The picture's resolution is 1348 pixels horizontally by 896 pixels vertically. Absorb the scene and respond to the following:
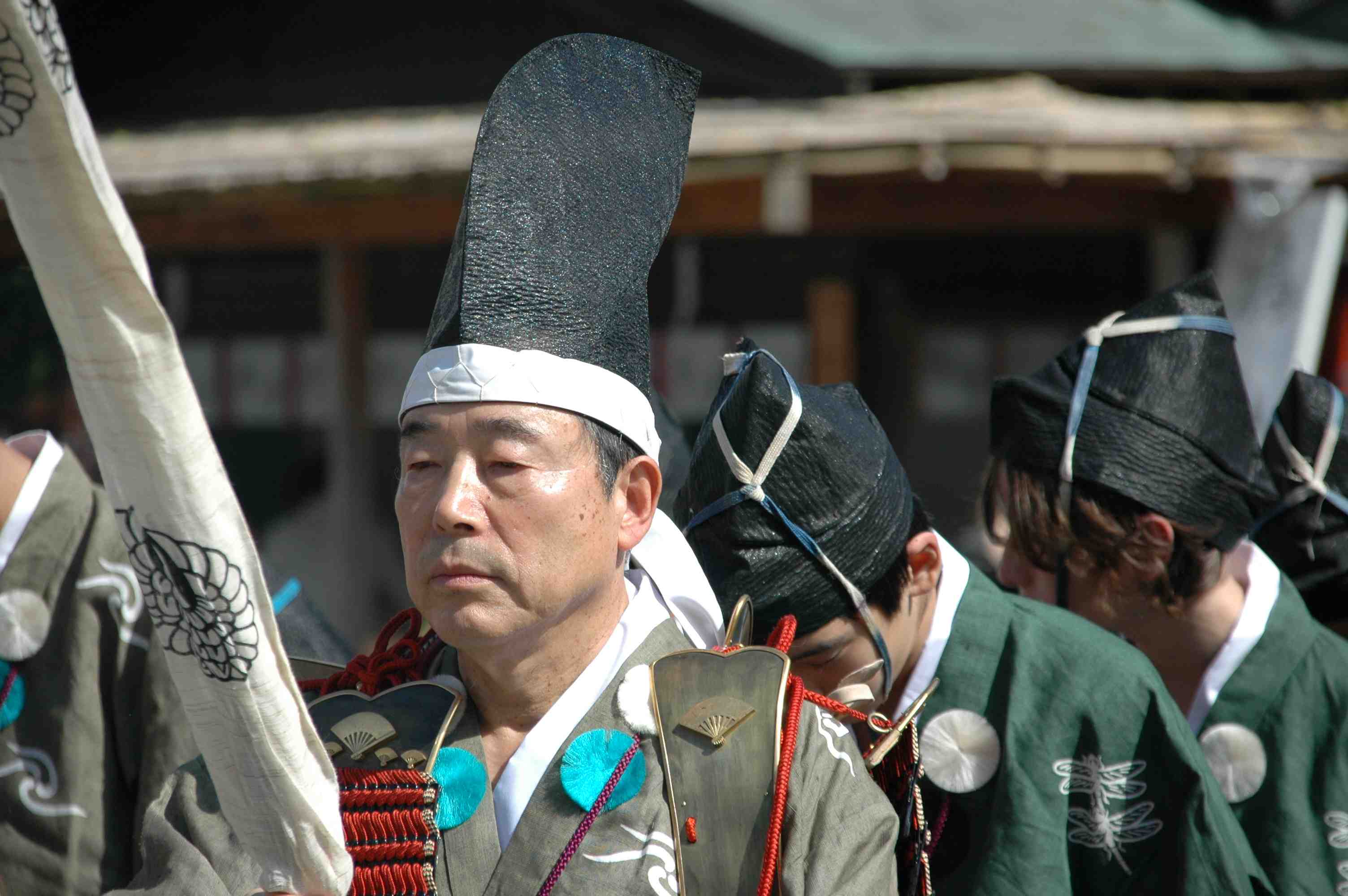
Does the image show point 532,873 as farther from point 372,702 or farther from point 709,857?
point 372,702

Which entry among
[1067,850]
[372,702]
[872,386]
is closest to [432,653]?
[372,702]

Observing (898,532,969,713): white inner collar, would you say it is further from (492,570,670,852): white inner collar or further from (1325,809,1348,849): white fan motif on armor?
(1325,809,1348,849): white fan motif on armor

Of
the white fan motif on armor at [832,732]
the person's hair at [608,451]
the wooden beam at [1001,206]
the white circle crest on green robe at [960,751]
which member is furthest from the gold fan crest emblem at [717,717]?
the wooden beam at [1001,206]

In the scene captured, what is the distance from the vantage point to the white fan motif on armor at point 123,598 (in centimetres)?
265

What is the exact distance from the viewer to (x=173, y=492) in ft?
4.84

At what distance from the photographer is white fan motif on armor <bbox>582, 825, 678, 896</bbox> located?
1943 millimetres

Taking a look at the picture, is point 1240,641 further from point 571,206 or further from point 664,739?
point 571,206

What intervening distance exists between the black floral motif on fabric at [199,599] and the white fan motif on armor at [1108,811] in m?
1.52

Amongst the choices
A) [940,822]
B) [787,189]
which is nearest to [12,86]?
[940,822]

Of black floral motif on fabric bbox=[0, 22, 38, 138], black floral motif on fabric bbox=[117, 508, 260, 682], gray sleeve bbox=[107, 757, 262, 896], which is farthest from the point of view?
gray sleeve bbox=[107, 757, 262, 896]

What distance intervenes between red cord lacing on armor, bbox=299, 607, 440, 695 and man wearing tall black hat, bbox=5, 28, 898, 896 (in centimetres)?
1

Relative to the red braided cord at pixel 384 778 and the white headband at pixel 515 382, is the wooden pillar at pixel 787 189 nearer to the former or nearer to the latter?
the white headband at pixel 515 382

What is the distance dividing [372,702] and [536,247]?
78 centimetres

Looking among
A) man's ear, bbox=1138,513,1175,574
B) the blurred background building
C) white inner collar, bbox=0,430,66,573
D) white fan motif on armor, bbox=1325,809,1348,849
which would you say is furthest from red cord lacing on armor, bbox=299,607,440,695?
the blurred background building
